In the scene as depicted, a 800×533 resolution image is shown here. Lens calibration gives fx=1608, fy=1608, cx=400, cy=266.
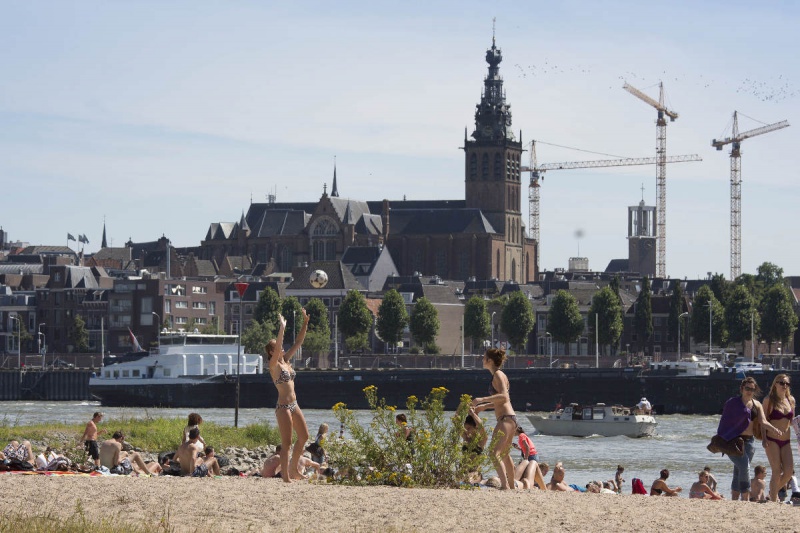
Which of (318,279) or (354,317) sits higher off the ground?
(318,279)

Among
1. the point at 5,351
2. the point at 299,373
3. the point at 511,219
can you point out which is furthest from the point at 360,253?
the point at 299,373

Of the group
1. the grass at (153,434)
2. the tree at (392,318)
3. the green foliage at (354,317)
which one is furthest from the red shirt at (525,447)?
the green foliage at (354,317)

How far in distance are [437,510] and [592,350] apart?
12070 centimetres

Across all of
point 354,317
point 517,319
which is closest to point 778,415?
point 354,317

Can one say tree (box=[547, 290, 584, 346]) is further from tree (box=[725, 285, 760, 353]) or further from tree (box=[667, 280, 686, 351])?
tree (box=[725, 285, 760, 353])

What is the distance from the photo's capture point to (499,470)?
66.0 feet

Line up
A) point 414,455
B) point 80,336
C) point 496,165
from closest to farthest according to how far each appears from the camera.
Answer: point 414,455 < point 80,336 < point 496,165

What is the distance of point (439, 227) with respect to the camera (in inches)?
7234

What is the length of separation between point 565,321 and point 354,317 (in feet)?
57.5

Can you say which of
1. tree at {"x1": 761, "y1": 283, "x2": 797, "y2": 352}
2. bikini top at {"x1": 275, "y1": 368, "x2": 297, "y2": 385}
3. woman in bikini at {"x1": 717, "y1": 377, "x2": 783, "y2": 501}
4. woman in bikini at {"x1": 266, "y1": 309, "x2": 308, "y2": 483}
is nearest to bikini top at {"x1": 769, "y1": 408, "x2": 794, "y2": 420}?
woman in bikini at {"x1": 717, "y1": 377, "x2": 783, "y2": 501}

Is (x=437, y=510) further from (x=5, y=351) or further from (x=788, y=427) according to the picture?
(x=5, y=351)

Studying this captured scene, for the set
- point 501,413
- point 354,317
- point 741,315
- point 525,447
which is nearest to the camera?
point 501,413

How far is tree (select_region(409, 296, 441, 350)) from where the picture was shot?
132250mm

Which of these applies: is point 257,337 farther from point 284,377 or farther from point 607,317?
point 284,377
